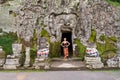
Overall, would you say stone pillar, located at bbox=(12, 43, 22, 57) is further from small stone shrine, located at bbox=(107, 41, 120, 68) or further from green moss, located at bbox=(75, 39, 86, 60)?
small stone shrine, located at bbox=(107, 41, 120, 68)

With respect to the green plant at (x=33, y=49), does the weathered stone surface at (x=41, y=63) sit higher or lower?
lower

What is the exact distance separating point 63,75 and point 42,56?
2.46 meters

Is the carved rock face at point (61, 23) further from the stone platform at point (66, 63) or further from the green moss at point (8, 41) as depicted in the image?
the green moss at point (8, 41)

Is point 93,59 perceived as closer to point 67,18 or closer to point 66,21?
point 66,21

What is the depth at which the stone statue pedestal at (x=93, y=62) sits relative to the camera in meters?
14.1

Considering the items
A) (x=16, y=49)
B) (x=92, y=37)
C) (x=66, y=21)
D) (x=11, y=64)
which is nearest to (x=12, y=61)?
(x=11, y=64)

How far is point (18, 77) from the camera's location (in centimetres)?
1233

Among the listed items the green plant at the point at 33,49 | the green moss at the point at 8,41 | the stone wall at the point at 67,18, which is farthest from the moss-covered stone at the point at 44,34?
the green moss at the point at 8,41

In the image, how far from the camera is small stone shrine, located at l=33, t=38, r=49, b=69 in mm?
14070

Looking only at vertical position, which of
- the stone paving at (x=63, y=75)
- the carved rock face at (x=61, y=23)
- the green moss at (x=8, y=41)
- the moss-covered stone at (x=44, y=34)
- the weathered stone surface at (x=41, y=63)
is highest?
the carved rock face at (x=61, y=23)

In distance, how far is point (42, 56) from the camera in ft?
48.1

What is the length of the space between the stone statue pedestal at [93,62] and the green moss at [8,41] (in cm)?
463

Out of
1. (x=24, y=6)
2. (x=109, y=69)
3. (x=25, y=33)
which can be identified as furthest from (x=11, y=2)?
(x=109, y=69)

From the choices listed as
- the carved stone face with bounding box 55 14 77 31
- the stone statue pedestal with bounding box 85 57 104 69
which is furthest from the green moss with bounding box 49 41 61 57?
the stone statue pedestal with bounding box 85 57 104 69
